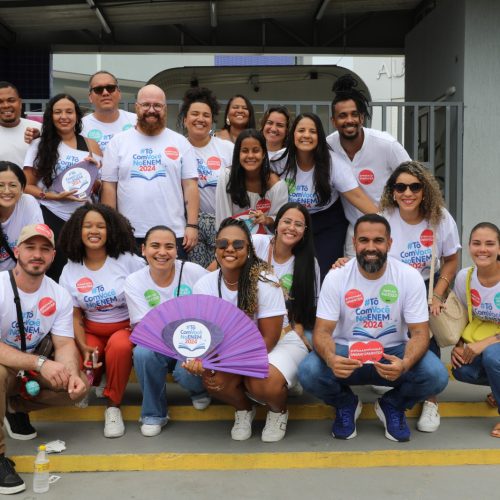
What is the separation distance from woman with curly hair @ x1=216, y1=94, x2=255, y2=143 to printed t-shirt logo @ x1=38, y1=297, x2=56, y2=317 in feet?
7.14

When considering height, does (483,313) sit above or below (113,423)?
above

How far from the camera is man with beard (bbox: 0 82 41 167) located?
17.4 feet

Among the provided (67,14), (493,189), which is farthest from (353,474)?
(67,14)

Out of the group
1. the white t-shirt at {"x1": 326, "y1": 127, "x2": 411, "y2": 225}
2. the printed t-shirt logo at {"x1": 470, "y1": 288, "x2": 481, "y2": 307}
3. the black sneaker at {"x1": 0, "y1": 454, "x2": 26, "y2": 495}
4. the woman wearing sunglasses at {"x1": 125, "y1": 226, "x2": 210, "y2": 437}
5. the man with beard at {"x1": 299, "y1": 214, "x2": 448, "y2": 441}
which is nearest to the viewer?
the black sneaker at {"x1": 0, "y1": 454, "x2": 26, "y2": 495}

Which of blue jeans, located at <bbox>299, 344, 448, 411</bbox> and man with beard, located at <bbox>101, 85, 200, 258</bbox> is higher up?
man with beard, located at <bbox>101, 85, 200, 258</bbox>

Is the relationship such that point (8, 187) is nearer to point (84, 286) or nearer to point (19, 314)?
point (84, 286)

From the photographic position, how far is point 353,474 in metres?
4.01

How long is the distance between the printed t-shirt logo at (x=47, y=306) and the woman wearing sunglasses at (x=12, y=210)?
2.25 ft

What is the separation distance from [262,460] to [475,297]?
174cm

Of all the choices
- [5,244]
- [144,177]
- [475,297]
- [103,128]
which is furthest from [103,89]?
[475,297]

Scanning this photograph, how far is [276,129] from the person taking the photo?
5473 millimetres

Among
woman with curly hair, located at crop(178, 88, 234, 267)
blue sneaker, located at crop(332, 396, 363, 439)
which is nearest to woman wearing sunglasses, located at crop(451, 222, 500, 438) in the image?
blue sneaker, located at crop(332, 396, 363, 439)

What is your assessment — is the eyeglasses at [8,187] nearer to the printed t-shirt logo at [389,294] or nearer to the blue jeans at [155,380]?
the blue jeans at [155,380]

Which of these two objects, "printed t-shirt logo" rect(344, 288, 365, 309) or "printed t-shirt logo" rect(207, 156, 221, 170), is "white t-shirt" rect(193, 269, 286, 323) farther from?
"printed t-shirt logo" rect(207, 156, 221, 170)
